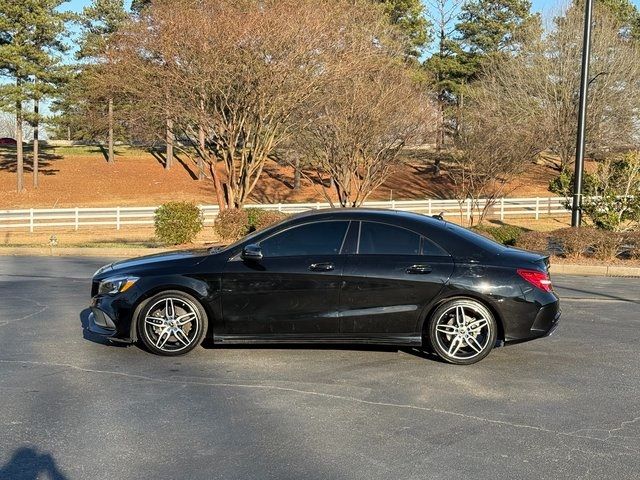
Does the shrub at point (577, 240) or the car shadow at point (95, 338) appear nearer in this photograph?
the car shadow at point (95, 338)

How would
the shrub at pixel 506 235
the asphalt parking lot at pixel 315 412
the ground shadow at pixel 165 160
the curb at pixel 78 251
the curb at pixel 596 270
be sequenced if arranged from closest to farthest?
the asphalt parking lot at pixel 315 412 < the curb at pixel 596 270 < the shrub at pixel 506 235 < the curb at pixel 78 251 < the ground shadow at pixel 165 160

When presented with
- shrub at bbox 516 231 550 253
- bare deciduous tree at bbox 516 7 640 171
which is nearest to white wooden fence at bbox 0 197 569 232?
bare deciduous tree at bbox 516 7 640 171

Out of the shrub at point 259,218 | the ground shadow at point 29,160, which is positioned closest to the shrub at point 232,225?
the shrub at point 259,218

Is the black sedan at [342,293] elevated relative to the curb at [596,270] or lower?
elevated

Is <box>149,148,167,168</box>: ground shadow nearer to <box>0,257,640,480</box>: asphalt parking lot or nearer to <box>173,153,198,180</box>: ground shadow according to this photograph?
<box>173,153,198,180</box>: ground shadow

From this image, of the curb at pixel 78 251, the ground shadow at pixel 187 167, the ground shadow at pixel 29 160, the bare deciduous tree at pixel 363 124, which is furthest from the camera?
the ground shadow at pixel 29 160

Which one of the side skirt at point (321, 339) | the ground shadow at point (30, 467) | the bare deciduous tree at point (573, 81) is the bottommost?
the ground shadow at point (30, 467)

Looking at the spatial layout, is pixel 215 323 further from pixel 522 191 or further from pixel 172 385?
pixel 522 191

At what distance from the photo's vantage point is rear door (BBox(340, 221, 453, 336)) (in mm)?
6875

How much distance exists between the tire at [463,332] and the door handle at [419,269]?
0.36m

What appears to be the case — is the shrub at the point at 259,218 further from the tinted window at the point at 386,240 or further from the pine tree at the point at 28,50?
the pine tree at the point at 28,50

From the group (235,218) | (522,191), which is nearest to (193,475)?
(235,218)

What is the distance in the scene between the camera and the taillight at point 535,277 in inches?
272

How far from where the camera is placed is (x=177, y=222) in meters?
19.0
